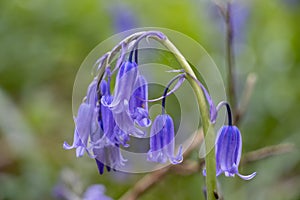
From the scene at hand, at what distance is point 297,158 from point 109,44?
2356 millimetres

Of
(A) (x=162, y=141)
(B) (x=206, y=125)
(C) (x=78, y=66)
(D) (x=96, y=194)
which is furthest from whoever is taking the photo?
(C) (x=78, y=66)

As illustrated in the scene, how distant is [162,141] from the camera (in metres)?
2.15

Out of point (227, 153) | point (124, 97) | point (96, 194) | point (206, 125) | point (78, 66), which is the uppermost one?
point (124, 97)

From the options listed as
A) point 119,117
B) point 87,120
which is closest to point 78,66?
point 87,120

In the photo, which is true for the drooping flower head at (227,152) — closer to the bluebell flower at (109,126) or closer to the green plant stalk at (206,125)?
the green plant stalk at (206,125)

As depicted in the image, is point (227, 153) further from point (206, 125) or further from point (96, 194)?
point (96, 194)

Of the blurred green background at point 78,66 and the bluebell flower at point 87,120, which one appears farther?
the blurred green background at point 78,66

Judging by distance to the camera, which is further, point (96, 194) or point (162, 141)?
point (96, 194)

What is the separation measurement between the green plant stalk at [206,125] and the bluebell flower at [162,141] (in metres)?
0.14

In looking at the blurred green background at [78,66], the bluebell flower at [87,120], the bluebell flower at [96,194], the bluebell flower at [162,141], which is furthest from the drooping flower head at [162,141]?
the blurred green background at [78,66]

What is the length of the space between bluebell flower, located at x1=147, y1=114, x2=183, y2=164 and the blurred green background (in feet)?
4.73

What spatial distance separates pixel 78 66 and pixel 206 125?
4.45m

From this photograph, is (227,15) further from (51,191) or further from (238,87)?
A: (238,87)

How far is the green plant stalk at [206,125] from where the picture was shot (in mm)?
2043
